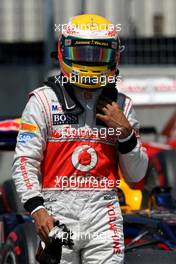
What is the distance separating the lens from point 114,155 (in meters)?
4.11

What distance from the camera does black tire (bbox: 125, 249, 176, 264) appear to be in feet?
14.6

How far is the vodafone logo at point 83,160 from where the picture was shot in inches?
158

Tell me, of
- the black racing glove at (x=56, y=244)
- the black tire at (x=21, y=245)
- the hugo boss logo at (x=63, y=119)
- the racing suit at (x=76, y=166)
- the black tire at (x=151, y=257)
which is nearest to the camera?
the black racing glove at (x=56, y=244)

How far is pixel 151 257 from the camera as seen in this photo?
4480mm

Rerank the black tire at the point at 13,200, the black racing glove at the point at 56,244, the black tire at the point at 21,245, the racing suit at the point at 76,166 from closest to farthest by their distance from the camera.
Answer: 1. the black racing glove at the point at 56,244
2. the racing suit at the point at 76,166
3. the black tire at the point at 21,245
4. the black tire at the point at 13,200

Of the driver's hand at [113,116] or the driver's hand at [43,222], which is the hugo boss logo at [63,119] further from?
the driver's hand at [43,222]

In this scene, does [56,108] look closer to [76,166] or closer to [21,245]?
[76,166]

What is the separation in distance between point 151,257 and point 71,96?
938mm

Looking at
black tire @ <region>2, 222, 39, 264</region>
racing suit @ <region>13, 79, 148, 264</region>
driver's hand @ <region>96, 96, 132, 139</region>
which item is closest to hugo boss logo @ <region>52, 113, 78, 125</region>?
racing suit @ <region>13, 79, 148, 264</region>

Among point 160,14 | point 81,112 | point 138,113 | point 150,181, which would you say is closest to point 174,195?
point 150,181

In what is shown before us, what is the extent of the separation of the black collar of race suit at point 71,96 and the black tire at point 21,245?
1.17m

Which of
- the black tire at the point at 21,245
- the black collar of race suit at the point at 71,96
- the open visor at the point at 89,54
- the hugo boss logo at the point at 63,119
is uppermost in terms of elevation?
the open visor at the point at 89,54

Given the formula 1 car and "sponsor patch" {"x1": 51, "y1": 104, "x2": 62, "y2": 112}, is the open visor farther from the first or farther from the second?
the formula 1 car

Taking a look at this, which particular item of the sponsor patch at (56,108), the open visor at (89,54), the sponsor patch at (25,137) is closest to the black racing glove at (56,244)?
the sponsor patch at (25,137)
